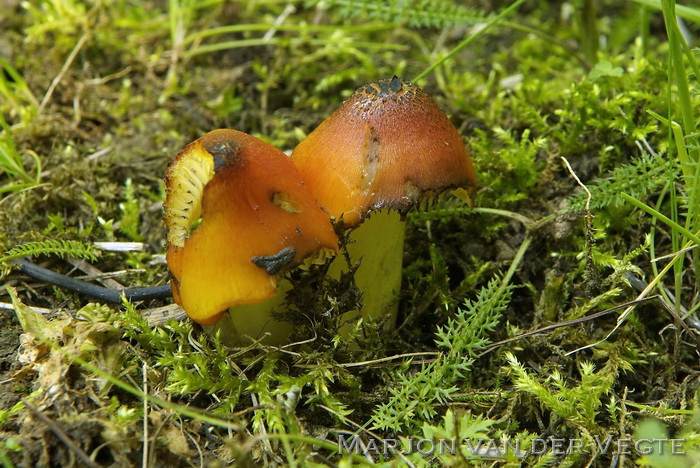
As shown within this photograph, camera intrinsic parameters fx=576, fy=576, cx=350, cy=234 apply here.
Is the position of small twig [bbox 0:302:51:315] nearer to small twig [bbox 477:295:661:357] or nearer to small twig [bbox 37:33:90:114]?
small twig [bbox 37:33:90:114]

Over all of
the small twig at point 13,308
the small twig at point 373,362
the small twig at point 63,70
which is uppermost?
the small twig at point 63,70

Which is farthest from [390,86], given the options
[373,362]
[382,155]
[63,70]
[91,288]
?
[63,70]

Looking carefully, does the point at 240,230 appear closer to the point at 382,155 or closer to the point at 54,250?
the point at 382,155

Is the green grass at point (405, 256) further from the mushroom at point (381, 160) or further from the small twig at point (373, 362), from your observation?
the mushroom at point (381, 160)

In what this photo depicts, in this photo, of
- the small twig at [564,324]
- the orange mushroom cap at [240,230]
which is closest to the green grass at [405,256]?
the small twig at [564,324]

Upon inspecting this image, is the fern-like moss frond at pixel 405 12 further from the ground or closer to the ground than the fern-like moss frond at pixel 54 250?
further from the ground

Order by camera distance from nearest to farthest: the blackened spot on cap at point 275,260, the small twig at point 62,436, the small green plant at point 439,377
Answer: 1. the small twig at point 62,436
2. the blackened spot on cap at point 275,260
3. the small green plant at point 439,377

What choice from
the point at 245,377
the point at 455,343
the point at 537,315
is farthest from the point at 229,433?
the point at 537,315
